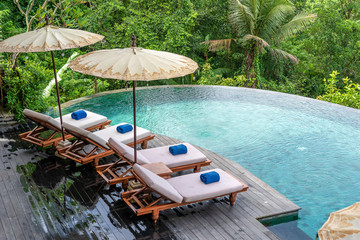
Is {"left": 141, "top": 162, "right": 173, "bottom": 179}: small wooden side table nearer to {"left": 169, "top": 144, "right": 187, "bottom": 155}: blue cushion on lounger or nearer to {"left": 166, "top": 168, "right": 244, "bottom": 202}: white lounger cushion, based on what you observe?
{"left": 166, "top": 168, "right": 244, "bottom": 202}: white lounger cushion

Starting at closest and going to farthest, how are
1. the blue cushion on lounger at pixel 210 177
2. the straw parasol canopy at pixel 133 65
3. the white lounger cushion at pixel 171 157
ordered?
the straw parasol canopy at pixel 133 65 → the blue cushion on lounger at pixel 210 177 → the white lounger cushion at pixel 171 157

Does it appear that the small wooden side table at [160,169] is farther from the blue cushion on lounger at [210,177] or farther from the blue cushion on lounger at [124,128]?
the blue cushion on lounger at [124,128]

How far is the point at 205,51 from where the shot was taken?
1708 cm

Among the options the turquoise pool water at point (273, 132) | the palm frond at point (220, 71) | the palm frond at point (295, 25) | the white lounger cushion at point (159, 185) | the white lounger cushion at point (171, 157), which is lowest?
the palm frond at point (220, 71)

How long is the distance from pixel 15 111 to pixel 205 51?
36.0 feet

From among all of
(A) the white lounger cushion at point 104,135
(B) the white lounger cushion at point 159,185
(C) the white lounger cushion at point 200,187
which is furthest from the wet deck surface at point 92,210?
(A) the white lounger cushion at point 104,135

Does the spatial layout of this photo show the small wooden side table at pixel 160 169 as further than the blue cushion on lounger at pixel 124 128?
No

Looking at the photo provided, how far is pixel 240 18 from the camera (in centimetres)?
1492

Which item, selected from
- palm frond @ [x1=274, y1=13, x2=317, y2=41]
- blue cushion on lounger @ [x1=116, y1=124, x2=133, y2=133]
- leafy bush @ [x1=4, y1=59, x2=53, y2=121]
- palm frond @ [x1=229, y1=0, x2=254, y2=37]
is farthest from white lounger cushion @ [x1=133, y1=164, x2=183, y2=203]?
palm frond @ [x1=274, y1=13, x2=317, y2=41]

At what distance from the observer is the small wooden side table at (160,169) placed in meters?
5.05

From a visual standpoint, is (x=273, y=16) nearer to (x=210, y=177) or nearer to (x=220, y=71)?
(x=220, y=71)

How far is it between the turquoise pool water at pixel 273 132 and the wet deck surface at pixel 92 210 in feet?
3.00

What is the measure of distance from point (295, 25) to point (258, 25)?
155cm

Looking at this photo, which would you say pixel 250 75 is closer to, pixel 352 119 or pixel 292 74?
pixel 292 74
